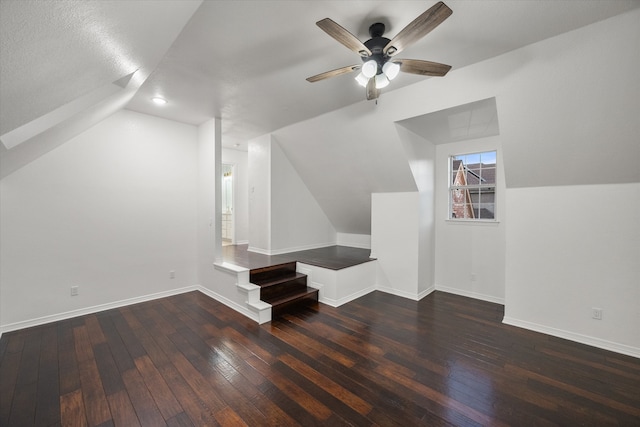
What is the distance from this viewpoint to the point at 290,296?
3.60 meters

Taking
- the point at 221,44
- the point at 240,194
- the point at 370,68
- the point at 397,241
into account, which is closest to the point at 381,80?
the point at 370,68

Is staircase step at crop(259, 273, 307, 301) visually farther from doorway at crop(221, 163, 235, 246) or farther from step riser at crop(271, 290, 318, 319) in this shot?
doorway at crop(221, 163, 235, 246)

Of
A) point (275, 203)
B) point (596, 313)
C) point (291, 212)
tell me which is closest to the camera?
point (596, 313)

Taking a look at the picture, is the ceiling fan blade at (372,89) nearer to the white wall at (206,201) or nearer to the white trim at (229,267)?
the white wall at (206,201)

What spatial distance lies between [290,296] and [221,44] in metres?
2.92

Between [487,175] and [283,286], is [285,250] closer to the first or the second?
[283,286]

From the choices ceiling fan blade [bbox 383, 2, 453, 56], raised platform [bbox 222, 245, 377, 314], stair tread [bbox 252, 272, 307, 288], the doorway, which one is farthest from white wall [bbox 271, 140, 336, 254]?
ceiling fan blade [bbox 383, 2, 453, 56]

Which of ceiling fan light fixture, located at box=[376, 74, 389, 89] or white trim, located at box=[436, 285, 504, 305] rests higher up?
ceiling fan light fixture, located at box=[376, 74, 389, 89]

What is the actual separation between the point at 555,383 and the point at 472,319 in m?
1.17

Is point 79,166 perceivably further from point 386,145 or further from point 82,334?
point 386,145

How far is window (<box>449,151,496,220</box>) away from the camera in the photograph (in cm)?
395

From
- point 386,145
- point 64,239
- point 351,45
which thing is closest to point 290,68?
point 351,45

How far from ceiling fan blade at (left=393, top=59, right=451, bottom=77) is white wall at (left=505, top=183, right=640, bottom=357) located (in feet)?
6.34

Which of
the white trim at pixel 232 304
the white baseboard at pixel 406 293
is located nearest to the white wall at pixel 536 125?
the white baseboard at pixel 406 293
